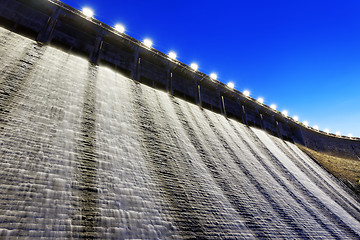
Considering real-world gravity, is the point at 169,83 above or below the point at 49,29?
below

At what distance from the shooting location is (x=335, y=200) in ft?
32.3

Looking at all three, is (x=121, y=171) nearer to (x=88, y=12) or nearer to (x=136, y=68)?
(x=136, y=68)

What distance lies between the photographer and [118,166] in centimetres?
465

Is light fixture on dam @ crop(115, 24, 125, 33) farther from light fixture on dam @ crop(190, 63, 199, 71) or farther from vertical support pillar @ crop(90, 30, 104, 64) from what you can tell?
light fixture on dam @ crop(190, 63, 199, 71)

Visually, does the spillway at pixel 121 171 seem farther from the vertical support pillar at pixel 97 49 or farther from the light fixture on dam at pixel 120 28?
the light fixture on dam at pixel 120 28

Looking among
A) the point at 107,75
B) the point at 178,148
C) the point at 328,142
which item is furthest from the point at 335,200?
the point at 107,75

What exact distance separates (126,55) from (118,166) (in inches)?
301

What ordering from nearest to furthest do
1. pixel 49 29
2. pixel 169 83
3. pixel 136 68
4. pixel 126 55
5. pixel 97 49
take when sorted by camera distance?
pixel 49 29 < pixel 97 49 < pixel 136 68 < pixel 126 55 < pixel 169 83

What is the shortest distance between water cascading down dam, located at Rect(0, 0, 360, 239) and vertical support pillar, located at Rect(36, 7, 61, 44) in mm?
52

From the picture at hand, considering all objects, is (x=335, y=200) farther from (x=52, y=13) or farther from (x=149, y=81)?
(x=52, y=13)

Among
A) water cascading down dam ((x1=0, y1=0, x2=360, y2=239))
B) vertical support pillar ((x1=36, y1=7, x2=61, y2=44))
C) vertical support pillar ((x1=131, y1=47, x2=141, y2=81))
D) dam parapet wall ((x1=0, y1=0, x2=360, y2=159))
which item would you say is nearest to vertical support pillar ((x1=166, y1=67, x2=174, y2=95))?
dam parapet wall ((x1=0, y1=0, x2=360, y2=159))

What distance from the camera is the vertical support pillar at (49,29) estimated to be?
25.3ft

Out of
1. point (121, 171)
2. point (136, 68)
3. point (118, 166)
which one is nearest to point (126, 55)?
point (136, 68)

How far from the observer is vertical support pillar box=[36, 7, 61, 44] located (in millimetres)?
7707
